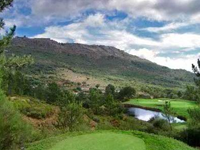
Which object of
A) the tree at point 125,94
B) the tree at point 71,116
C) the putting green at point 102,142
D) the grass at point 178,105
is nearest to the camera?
the putting green at point 102,142

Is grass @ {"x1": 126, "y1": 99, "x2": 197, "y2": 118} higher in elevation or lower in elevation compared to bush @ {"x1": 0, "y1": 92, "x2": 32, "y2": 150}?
lower

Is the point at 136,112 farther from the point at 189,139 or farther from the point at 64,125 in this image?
the point at 189,139

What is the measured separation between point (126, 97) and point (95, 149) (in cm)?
10420

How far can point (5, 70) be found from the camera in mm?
14406

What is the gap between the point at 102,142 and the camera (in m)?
15.1

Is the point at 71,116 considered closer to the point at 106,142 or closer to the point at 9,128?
the point at 9,128

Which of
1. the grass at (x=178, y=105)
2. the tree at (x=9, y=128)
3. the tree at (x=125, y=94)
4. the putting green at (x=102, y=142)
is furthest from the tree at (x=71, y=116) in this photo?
the tree at (x=125, y=94)

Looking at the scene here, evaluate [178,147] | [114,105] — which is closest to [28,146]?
[178,147]

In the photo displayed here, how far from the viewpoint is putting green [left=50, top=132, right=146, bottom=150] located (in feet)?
46.7

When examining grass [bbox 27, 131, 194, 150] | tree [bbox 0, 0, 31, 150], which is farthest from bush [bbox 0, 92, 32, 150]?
grass [bbox 27, 131, 194, 150]

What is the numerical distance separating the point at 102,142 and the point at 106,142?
0.21 metres

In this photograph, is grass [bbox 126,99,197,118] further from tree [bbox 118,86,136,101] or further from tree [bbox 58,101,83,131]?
tree [bbox 58,101,83,131]

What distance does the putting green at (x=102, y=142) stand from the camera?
14227mm

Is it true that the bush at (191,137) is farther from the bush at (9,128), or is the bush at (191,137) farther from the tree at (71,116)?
the tree at (71,116)
